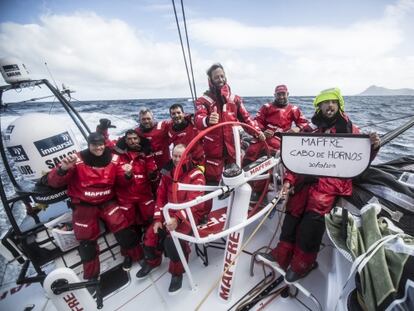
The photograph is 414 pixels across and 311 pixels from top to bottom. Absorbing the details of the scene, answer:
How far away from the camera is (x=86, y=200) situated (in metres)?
2.18

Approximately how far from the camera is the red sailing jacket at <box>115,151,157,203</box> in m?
2.39

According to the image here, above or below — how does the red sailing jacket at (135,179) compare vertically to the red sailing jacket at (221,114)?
below

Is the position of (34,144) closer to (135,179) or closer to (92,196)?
(92,196)

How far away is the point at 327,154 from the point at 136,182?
191 centimetres

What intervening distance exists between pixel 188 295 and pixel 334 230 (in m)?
1.43

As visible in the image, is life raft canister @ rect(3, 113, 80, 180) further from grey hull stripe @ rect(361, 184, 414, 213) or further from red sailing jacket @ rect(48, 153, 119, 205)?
grey hull stripe @ rect(361, 184, 414, 213)

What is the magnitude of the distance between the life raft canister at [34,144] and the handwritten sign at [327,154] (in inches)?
84.8

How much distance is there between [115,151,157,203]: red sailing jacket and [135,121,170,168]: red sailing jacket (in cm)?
40

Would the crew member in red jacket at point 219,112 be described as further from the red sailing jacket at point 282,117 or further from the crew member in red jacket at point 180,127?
the red sailing jacket at point 282,117

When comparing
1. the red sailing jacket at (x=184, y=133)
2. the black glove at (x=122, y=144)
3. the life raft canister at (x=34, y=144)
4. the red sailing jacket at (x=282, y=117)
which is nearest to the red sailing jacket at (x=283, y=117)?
the red sailing jacket at (x=282, y=117)

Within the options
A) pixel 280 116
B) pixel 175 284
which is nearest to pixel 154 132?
pixel 175 284

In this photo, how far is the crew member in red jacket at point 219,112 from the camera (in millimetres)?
2719

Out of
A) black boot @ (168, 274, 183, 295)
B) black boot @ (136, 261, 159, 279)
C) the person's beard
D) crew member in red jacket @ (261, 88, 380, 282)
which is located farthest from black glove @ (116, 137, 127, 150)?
the person's beard

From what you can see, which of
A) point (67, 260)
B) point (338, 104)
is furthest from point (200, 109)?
point (67, 260)
